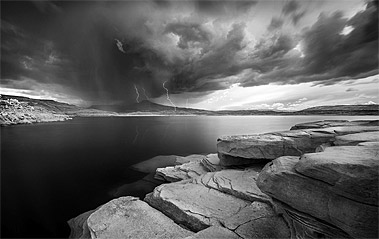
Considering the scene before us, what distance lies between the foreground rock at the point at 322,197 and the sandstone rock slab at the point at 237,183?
3109mm

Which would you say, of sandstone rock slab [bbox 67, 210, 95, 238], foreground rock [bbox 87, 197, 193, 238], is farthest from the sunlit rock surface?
sandstone rock slab [bbox 67, 210, 95, 238]

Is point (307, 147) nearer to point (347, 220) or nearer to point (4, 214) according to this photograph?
point (347, 220)

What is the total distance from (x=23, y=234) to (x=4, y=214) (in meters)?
3.16

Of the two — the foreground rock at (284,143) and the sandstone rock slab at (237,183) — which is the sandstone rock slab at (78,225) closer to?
the sandstone rock slab at (237,183)

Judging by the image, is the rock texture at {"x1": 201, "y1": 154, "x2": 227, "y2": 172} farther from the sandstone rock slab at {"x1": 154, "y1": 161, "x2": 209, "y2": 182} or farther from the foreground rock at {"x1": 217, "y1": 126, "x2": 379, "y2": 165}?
the foreground rock at {"x1": 217, "y1": 126, "x2": 379, "y2": 165}

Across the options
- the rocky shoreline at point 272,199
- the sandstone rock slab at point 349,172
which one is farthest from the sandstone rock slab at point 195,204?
the sandstone rock slab at point 349,172

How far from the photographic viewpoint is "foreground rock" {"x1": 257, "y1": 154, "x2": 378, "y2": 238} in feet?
12.0

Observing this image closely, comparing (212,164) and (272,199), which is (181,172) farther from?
(272,199)

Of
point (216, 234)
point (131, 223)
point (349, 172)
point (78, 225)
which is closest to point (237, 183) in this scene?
point (216, 234)

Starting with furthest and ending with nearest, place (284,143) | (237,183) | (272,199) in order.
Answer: (284,143), (237,183), (272,199)

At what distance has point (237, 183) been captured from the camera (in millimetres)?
9891

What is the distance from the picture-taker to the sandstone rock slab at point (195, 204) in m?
7.36

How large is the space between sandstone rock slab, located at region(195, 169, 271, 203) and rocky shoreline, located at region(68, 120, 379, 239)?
0.05m

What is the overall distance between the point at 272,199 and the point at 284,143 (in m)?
6.15
